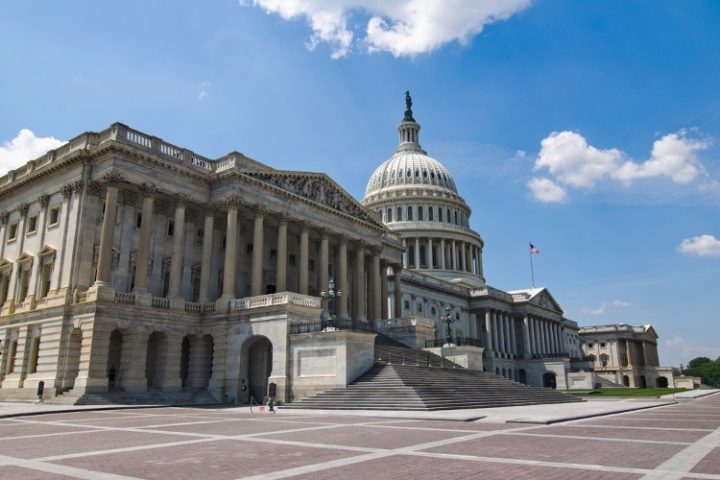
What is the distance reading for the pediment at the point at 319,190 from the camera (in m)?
52.2

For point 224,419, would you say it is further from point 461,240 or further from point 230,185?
point 461,240

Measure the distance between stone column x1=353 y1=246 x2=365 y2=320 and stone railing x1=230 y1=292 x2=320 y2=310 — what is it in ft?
51.9

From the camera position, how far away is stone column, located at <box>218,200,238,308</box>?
46312 millimetres

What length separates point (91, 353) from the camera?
3859cm

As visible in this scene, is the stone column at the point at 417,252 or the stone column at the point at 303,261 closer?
the stone column at the point at 303,261

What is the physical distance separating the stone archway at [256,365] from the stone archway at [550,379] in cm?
7067

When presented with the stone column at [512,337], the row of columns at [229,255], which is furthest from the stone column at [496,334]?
the row of columns at [229,255]

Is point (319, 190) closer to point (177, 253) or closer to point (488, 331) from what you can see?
point (177, 253)

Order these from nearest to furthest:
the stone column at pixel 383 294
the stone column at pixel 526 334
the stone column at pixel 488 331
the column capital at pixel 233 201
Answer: the column capital at pixel 233 201 < the stone column at pixel 383 294 < the stone column at pixel 488 331 < the stone column at pixel 526 334

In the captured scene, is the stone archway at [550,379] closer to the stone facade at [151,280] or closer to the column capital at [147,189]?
the stone facade at [151,280]

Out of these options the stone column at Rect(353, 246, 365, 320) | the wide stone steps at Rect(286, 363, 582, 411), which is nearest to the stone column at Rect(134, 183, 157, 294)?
the wide stone steps at Rect(286, 363, 582, 411)

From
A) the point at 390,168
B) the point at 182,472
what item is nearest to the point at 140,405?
the point at 182,472

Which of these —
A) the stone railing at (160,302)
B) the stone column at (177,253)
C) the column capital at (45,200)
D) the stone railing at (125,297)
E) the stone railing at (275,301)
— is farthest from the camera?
the column capital at (45,200)

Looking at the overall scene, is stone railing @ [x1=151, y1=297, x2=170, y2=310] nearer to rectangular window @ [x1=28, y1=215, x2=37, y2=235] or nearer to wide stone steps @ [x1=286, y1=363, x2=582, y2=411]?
wide stone steps @ [x1=286, y1=363, x2=582, y2=411]
